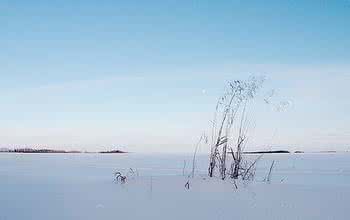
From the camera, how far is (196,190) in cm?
376

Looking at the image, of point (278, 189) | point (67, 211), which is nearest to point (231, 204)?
point (278, 189)

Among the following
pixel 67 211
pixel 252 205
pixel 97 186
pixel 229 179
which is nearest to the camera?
pixel 67 211

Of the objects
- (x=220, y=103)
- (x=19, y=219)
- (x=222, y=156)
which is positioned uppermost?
(x=220, y=103)

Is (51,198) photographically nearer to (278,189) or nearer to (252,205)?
(252,205)

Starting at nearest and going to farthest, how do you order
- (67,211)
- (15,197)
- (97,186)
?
(67,211) < (15,197) < (97,186)

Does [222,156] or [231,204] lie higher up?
[222,156]

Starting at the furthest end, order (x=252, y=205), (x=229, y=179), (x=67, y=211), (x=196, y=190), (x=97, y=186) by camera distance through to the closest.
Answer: (x=229, y=179)
(x=97, y=186)
(x=196, y=190)
(x=252, y=205)
(x=67, y=211)

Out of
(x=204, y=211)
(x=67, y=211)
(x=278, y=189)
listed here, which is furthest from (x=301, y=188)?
(x=67, y=211)

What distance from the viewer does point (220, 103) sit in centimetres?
516

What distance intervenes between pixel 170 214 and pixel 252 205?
2.17 ft

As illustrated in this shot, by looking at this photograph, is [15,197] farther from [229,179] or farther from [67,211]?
[229,179]

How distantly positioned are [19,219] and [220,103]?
293cm

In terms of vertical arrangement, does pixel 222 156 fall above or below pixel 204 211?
above

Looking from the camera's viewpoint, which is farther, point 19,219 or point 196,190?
point 196,190
